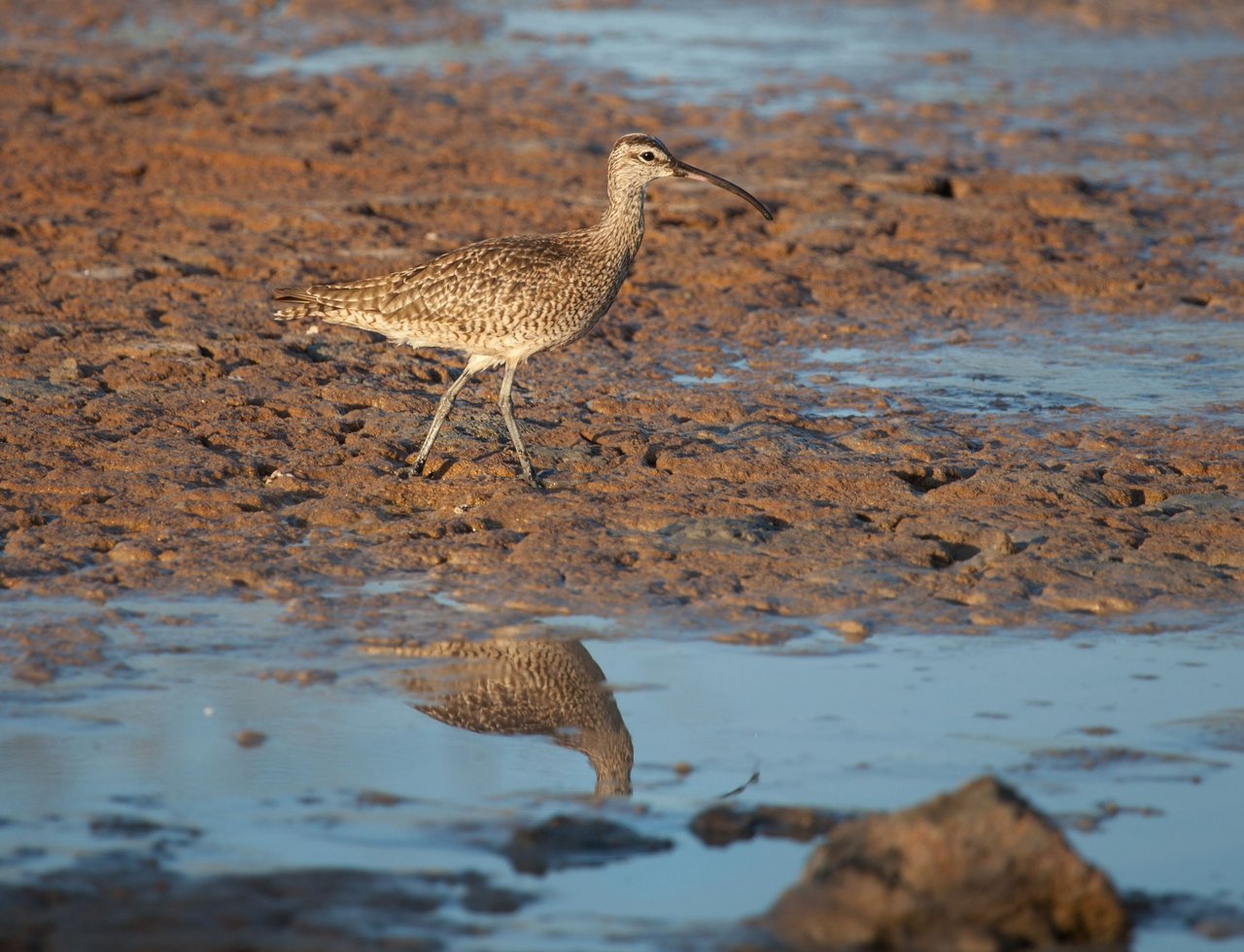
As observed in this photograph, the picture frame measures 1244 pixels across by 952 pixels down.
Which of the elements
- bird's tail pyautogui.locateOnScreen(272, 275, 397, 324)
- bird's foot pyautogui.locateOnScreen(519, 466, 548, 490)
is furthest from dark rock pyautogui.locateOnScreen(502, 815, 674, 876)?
bird's tail pyautogui.locateOnScreen(272, 275, 397, 324)

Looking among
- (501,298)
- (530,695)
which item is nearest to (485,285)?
(501,298)

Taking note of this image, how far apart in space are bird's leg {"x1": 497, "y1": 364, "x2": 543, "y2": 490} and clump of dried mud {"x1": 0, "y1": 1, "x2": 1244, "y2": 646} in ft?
0.47

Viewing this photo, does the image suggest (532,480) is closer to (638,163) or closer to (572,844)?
(638,163)

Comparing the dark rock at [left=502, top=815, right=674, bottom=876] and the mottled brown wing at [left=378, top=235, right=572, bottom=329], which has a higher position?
the mottled brown wing at [left=378, top=235, right=572, bottom=329]

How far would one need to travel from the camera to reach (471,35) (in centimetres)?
2041

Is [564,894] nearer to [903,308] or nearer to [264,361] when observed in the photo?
[264,361]

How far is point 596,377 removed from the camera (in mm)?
9766

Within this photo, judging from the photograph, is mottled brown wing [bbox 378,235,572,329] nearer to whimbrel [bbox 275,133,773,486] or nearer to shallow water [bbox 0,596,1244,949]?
whimbrel [bbox 275,133,773,486]

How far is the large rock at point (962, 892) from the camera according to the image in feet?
14.1

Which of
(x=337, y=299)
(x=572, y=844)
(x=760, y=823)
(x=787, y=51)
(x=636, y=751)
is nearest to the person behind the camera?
(x=572, y=844)

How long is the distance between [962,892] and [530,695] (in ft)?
6.35

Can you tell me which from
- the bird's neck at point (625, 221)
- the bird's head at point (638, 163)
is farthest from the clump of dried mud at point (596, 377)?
the bird's head at point (638, 163)

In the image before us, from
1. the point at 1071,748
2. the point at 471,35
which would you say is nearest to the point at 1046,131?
the point at 471,35

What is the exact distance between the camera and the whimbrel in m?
8.10
